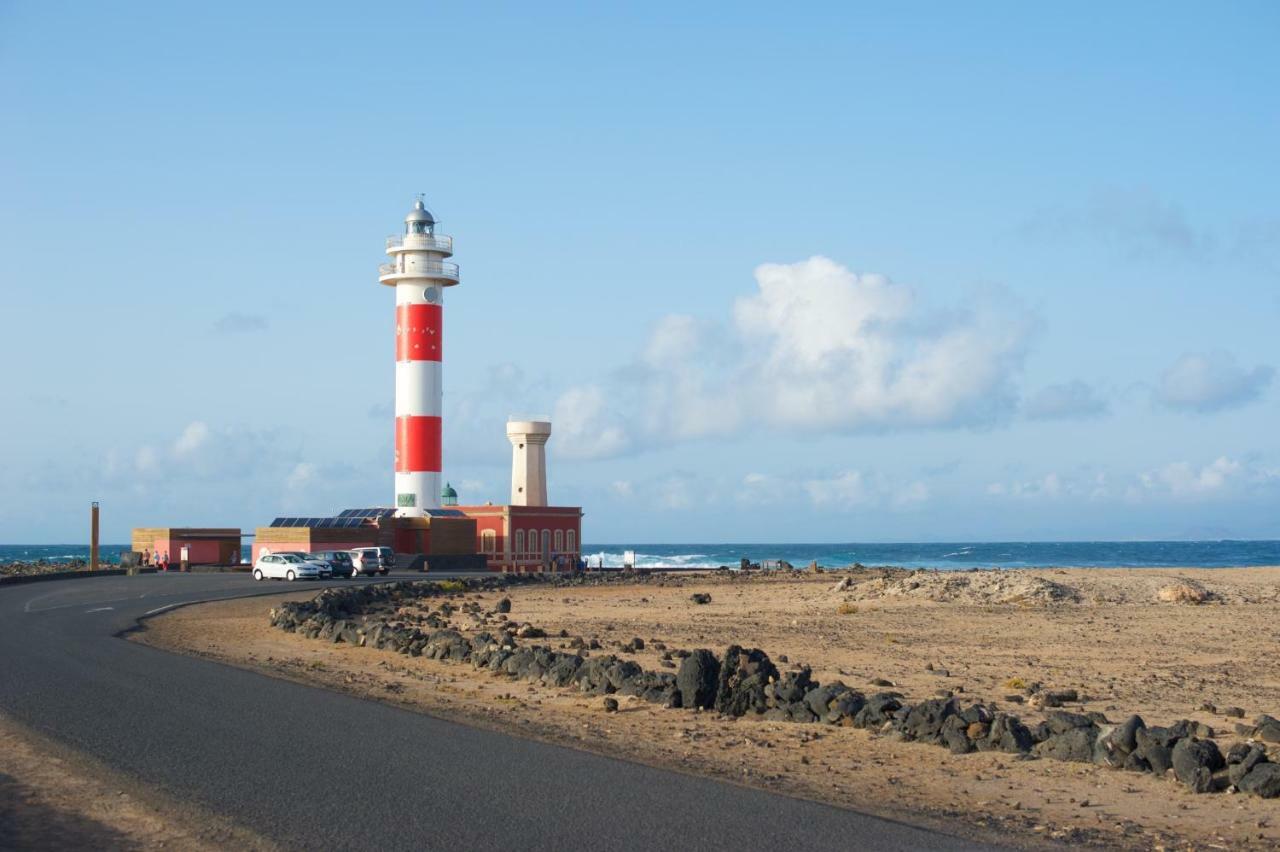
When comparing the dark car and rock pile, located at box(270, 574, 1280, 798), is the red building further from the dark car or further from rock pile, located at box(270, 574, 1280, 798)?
rock pile, located at box(270, 574, 1280, 798)

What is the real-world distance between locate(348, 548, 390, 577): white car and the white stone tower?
534 inches

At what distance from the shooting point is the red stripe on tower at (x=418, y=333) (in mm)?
69188

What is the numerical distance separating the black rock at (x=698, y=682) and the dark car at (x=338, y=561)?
146 ft

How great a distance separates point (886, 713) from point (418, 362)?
56.1m

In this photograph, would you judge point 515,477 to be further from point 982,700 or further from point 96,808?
point 96,808

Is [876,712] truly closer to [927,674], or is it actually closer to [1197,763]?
[1197,763]

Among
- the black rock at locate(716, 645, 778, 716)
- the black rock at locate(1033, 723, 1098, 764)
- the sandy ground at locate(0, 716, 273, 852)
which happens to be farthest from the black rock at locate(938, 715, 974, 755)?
the sandy ground at locate(0, 716, 273, 852)

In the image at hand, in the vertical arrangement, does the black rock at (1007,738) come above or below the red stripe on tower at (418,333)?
below

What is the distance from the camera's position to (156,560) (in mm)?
71875

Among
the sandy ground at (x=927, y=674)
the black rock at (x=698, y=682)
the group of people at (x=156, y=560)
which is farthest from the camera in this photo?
the group of people at (x=156, y=560)

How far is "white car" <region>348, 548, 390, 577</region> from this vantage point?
63.2 metres

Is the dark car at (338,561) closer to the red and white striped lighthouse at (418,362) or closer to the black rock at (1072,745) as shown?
the red and white striped lighthouse at (418,362)

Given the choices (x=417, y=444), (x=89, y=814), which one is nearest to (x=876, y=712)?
(x=89, y=814)

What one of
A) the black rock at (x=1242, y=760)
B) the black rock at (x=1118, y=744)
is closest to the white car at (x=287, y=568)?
the black rock at (x=1118, y=744)
